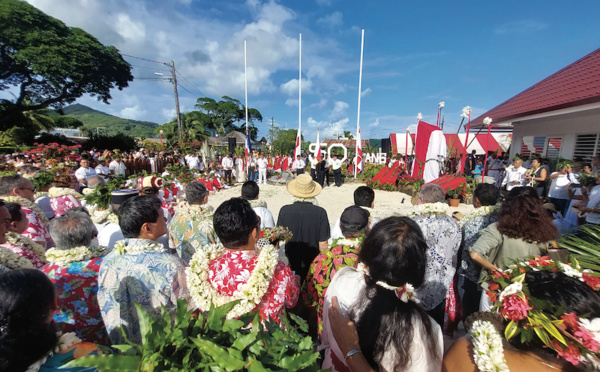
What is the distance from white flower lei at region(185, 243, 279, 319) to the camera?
1.56 metres

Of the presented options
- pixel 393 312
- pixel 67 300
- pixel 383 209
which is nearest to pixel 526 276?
pixel 393 312

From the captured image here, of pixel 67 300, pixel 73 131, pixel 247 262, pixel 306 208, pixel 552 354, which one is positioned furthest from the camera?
pixel 73 131

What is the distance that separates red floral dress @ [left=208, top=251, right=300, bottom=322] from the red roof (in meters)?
6.50

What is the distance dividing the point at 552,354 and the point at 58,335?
2089 millimetres

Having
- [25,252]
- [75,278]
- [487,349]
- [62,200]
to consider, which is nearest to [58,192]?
[62,200]

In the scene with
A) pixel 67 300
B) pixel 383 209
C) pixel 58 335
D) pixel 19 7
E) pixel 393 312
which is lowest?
pixel 383 209

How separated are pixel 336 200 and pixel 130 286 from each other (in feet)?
30.3

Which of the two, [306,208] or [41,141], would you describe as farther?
[41,141]

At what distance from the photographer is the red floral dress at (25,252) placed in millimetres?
2104

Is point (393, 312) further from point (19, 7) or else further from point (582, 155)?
point (19, 7)

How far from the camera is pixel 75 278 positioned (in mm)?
1851

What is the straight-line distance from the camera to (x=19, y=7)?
77.5 feet

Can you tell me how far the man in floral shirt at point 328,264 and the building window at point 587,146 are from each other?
785 centimetres

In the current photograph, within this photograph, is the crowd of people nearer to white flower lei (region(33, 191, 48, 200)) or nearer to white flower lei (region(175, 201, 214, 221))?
white flower lei (region(175, 201, 214, 221))
